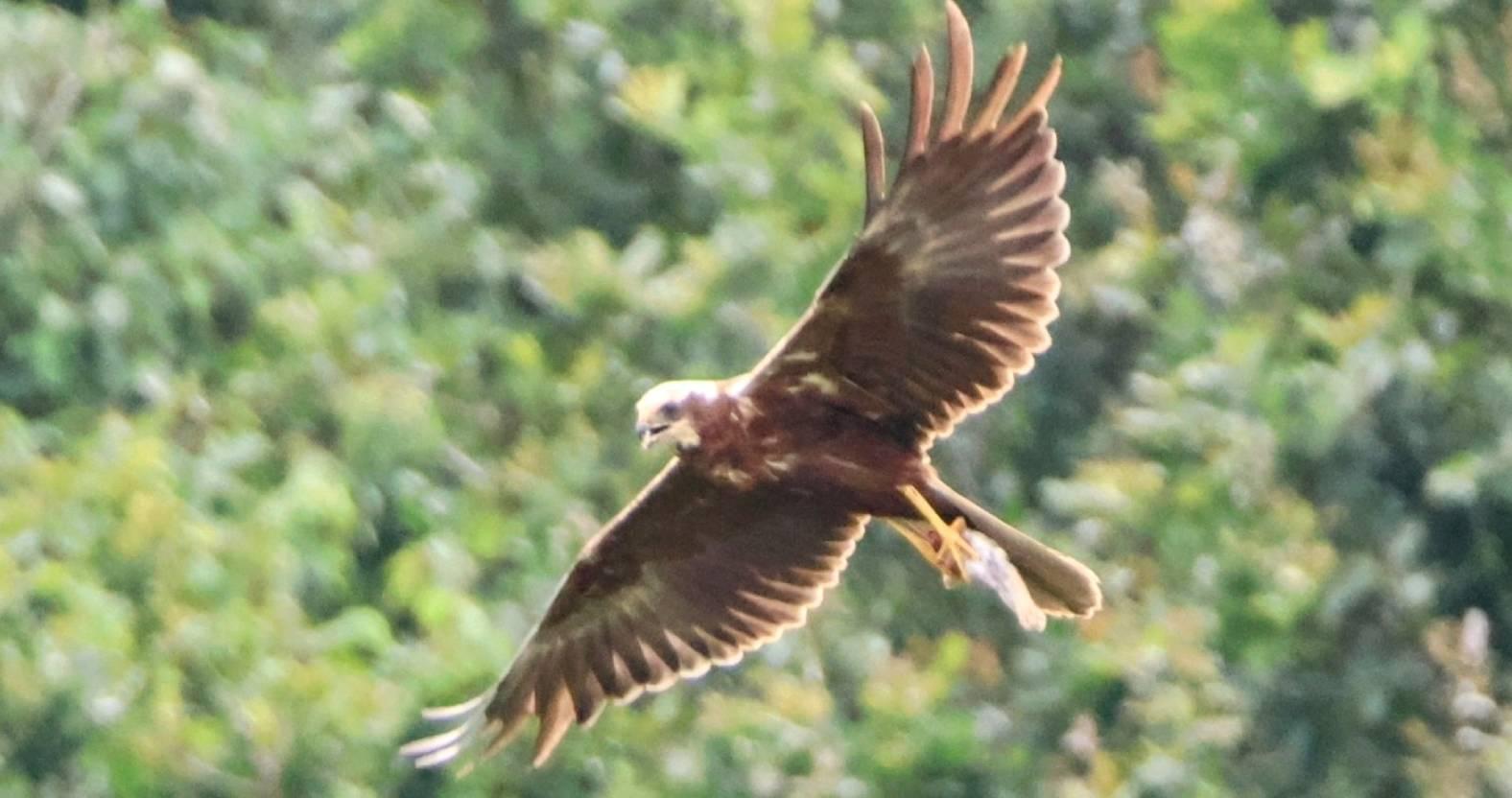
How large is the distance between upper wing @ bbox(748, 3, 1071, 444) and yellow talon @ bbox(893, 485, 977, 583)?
10cm

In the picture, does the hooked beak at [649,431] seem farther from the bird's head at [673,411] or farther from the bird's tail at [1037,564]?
the bird's tail at [1037,564]

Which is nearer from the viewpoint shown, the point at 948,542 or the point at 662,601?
the point at 948,542

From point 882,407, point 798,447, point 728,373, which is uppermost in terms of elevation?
point 728,373

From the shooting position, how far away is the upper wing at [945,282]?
14.4ft

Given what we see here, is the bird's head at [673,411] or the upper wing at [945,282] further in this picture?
the bird's head at [673,411]

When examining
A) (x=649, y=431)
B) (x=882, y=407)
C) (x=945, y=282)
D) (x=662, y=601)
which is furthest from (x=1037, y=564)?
(x=662, y=601)

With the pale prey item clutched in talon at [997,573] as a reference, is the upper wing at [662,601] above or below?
below

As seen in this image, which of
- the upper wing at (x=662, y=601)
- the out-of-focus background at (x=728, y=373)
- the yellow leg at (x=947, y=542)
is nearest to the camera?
the yellow leg at (x=947, y=542)

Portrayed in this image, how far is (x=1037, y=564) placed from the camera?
4852 mm

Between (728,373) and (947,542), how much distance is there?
8.60 ft

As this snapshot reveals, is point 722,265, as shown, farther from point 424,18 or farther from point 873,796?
point 424,18

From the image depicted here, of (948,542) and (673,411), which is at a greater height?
(948,542)

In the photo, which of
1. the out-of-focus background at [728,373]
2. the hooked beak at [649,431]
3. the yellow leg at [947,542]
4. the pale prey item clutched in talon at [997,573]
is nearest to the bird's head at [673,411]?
the hooked beak at [649,431]

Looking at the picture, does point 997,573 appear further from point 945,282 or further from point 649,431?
point 649,431
